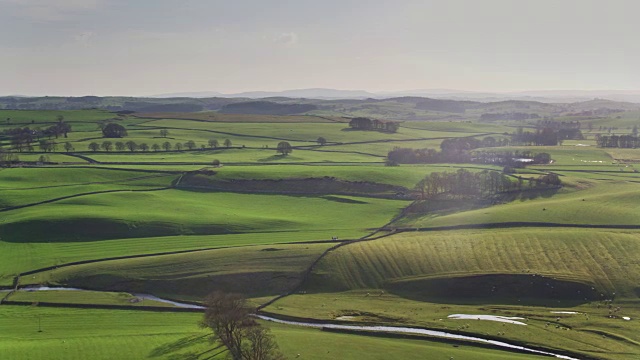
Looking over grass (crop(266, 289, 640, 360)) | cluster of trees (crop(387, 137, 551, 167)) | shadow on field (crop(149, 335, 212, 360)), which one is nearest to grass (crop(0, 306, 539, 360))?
shadow on field (crop(149, 335, 212, 360))

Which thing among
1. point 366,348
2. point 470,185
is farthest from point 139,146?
point 366,348

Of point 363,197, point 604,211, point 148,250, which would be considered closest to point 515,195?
point 604,211

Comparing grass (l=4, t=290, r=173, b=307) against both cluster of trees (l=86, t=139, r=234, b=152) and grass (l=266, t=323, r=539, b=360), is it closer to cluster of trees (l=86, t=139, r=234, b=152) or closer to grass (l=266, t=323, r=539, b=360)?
grass (l=266, t=323, r=539, b=360)

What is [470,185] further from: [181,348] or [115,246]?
[181,348]

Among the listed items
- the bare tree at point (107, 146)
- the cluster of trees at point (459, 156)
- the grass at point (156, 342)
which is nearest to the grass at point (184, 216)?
the grass at point (156, 342)

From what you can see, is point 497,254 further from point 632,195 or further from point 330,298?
point 632,195

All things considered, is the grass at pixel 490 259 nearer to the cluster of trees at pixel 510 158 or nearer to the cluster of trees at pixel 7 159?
the cluster of trees at pixel 510 158
